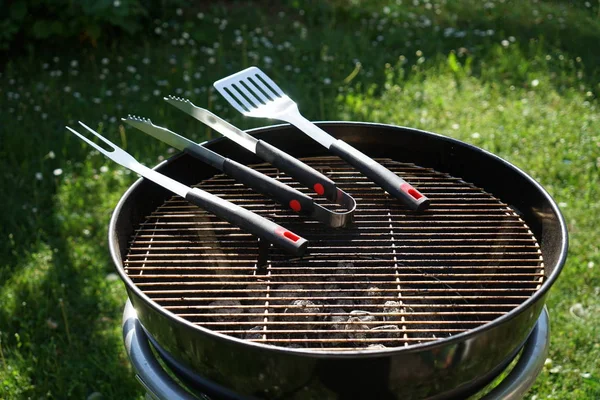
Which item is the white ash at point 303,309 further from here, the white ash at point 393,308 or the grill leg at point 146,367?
the grill leg at point 146,367

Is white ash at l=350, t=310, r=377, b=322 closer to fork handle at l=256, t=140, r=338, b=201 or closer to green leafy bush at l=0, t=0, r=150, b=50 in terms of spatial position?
fork handle at l=256, t=140, r=338, b=201

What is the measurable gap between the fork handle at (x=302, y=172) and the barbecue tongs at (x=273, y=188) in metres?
0.01

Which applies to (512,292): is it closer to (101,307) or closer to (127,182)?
(101,307)

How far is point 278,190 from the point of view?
174cm

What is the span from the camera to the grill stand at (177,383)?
1.52 meters

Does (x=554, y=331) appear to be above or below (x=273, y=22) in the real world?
below

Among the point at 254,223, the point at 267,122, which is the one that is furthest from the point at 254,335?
the point at 267,122

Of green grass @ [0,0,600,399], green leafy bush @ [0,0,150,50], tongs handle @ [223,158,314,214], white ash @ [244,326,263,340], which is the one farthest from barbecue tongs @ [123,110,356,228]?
green leafy bush @ [0,0,150,50]

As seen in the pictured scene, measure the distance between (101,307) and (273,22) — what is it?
3.48 m

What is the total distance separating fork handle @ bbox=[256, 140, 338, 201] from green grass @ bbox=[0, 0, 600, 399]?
131 centimetres

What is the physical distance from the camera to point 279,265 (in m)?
1.73

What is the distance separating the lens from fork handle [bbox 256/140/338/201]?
5.76 feet

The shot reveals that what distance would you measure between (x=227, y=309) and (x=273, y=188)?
1.16 feet

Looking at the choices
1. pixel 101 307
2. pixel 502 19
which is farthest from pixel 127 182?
pixel 502 19
